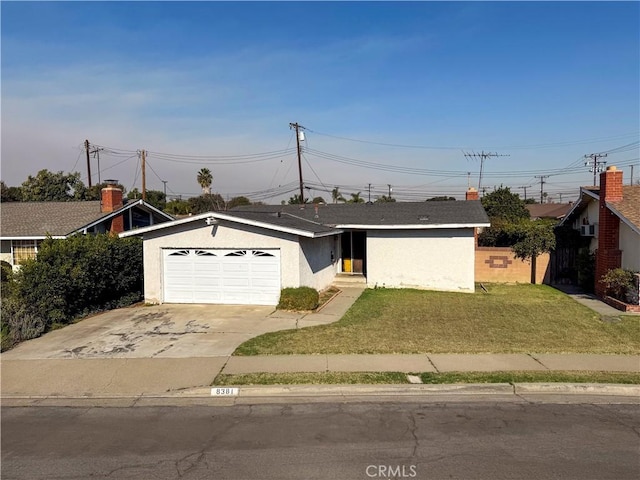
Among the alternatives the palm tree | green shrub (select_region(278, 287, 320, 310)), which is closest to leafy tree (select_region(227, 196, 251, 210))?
the palm tree

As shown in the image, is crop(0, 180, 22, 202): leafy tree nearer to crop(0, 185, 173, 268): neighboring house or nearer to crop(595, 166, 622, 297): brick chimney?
crop(0, 185, 173, 268): neighboring house

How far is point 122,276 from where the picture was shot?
16188 mm

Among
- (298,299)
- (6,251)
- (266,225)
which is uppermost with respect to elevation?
(266,225)

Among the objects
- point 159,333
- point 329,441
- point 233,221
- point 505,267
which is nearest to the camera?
point 329,441

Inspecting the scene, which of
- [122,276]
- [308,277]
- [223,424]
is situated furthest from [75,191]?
[223,424]

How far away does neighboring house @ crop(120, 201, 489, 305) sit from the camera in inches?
617

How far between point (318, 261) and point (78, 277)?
7.96 meters

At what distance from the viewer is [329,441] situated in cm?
594

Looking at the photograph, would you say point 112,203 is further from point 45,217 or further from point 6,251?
point 6,251

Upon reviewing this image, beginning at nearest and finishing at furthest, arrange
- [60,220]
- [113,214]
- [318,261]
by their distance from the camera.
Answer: [318,261] → [60,220] → [113,214]

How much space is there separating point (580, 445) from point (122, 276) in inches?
558

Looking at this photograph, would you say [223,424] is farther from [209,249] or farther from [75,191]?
[75,191]

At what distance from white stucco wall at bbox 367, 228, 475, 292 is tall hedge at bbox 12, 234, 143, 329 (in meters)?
9.20

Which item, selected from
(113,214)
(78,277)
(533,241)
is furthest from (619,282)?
(113,214)
